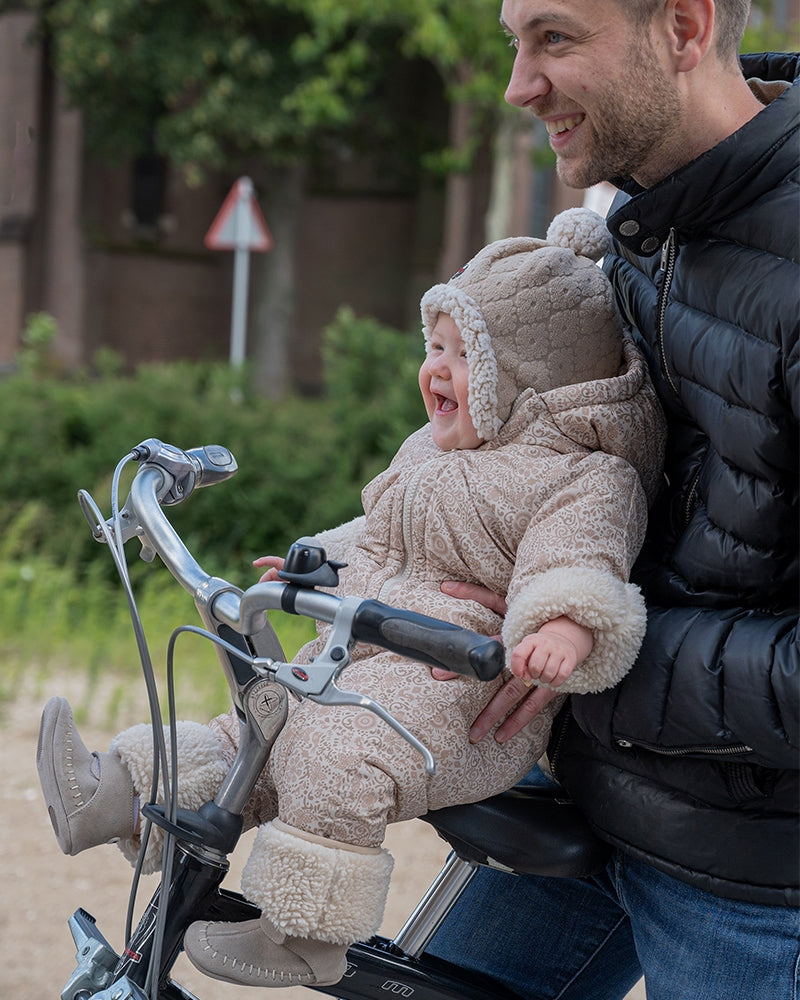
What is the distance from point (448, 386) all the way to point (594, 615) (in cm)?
49

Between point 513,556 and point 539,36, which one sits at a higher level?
point 539,36

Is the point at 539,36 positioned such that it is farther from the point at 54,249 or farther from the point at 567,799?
the point at 54,249

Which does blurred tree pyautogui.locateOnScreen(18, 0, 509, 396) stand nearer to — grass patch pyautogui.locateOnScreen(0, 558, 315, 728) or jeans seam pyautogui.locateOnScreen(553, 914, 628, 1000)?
grass patch pyautogui.locateOnScreen(0, 558, 315, 728)

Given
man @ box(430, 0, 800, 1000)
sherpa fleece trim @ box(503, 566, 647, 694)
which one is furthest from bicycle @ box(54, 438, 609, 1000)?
sherpa fleece trim @ box(503, 566, 647, 694)

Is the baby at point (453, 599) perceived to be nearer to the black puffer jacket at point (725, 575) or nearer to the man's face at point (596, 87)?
the black puffer jacket at point (725, 575)

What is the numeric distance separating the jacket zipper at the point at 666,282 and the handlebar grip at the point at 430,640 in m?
0.58

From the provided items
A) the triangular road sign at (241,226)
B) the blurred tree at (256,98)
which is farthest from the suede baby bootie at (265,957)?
the blurred tree at (256,98)

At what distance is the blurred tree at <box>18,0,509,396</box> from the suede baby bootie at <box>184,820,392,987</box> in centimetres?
1380

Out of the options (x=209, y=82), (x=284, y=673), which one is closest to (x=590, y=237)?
(x=284, y=673)

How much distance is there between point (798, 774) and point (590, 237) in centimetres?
88

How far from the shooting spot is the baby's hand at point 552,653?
1.61m

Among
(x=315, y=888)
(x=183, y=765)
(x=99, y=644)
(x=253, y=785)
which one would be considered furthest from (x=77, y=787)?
(x=99, y=644)

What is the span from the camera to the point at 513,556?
6.09 ft

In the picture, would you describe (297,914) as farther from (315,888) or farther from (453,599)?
(453,599)
